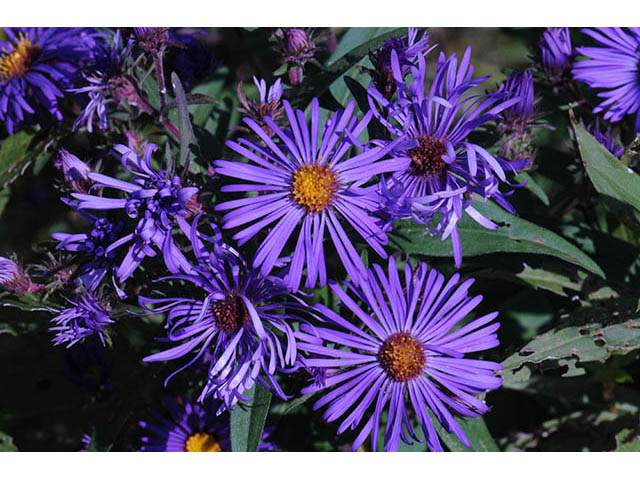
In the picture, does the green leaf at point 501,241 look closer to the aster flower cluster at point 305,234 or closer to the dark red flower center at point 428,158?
the aster flower cluster at point 305,234

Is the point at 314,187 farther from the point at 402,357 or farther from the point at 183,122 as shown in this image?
the point at 402,357

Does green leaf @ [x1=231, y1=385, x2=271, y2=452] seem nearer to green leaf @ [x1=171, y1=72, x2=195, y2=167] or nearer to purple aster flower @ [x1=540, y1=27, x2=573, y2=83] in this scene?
green leaf @ [x1=171, y1=72, x2=195, y2=167]

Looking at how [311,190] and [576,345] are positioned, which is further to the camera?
[576,345]

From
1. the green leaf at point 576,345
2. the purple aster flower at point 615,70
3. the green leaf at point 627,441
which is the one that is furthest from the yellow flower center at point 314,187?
the green leaf at point 627,441

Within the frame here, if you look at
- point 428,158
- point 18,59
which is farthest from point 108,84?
Answer: point 428,158

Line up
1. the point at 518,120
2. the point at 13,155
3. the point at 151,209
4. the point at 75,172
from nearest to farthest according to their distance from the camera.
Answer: the point at 151,209 → the point at 75,172 → the point at 518,120 → the point at 13,155

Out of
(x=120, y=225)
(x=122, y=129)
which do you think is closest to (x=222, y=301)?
(x=120, y=225)

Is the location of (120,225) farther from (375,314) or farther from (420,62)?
(420,62)
